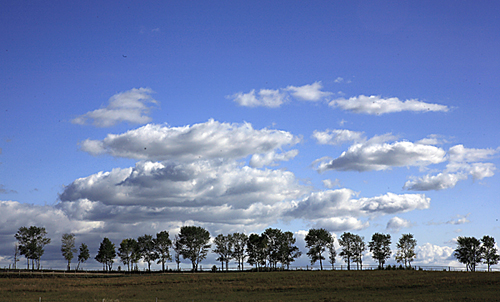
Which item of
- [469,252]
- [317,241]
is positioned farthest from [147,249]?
[469,252]

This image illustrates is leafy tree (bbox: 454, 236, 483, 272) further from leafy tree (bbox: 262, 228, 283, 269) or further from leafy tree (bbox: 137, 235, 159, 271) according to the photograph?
leafy tree (bbox: 137, 235, 159, 271)

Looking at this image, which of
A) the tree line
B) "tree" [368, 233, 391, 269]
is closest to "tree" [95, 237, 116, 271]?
the tree line

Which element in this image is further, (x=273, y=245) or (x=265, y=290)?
(x=273, y=245)

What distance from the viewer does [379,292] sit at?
8188 centimetres

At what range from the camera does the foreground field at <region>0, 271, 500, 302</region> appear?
7500 cm

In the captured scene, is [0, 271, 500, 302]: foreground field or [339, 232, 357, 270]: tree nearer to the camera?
[0, 271, 500, 302]: foreground field

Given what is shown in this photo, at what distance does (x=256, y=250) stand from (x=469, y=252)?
263 feet

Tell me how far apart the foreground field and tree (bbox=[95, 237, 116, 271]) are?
216 feet

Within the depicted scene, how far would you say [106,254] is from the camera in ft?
577

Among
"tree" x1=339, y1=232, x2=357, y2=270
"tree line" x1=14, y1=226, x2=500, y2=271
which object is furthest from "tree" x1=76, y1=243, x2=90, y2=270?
"tree" x1=339, y1=232, x2=357, y2=270

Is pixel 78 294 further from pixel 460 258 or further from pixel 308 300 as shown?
pixel 460 258

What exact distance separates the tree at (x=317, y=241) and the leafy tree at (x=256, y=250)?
17380 mm

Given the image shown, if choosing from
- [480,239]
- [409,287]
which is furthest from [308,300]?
[480,239]

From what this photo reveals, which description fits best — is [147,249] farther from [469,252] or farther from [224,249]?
[469,252]
